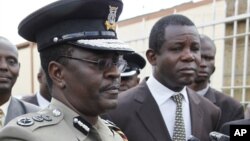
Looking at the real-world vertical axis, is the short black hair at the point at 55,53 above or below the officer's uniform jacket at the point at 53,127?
above

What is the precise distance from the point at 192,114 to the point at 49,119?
118cm

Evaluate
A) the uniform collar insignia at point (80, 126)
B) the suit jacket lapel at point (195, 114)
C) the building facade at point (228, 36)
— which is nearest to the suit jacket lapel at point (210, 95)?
the suit jacket lapel at point (195, 114)

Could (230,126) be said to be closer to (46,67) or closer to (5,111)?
(46,67)

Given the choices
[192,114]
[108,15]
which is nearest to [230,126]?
[192,114]

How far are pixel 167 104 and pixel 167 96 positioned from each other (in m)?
0.05

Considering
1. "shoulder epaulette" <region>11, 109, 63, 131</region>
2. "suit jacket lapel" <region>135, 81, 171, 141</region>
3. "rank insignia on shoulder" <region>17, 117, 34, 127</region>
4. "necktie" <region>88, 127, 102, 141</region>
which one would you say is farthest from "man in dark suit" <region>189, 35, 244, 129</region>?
"rank insignia on shoulder" <region>17, 117, 34, 127</region>

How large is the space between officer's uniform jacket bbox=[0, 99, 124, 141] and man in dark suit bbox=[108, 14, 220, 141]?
652mm

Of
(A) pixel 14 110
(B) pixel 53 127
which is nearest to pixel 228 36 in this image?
(A) pixel 14 110

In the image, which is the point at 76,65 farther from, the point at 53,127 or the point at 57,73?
the point at 53,127

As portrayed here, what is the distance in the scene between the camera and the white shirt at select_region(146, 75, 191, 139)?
2357 millimetres

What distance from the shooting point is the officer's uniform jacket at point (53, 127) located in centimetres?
139

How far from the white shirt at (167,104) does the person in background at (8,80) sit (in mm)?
861

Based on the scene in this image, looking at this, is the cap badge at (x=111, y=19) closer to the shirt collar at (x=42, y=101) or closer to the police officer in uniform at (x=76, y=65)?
the police officer in uniform at (x=76, y=65)

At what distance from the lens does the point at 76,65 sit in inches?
59.9
